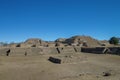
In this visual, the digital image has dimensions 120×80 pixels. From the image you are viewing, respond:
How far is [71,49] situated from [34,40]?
2805cm

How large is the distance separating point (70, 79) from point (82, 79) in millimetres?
852

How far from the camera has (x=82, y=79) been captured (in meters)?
11.3

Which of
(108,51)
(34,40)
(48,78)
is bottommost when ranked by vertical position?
(48,78)

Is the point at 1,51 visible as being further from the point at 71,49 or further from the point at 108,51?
the point at 108,51

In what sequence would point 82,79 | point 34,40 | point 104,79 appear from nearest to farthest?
point 104,79 → point 82,79 → point 34,40

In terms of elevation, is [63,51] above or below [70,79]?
above

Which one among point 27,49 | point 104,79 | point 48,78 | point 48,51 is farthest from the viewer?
point 48,51

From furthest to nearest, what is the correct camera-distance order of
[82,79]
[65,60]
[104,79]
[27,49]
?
1. [27,49]
2. [65,60]
3. [82,79]
4. [104,79]

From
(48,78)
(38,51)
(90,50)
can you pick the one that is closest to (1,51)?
(38,51)

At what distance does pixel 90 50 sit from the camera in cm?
3916

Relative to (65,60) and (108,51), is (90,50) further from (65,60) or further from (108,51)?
(65,60)

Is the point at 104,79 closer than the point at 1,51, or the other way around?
the point at 104,79

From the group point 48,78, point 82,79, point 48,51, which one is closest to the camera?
point 82,79

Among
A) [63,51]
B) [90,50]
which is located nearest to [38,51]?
[63,51]
